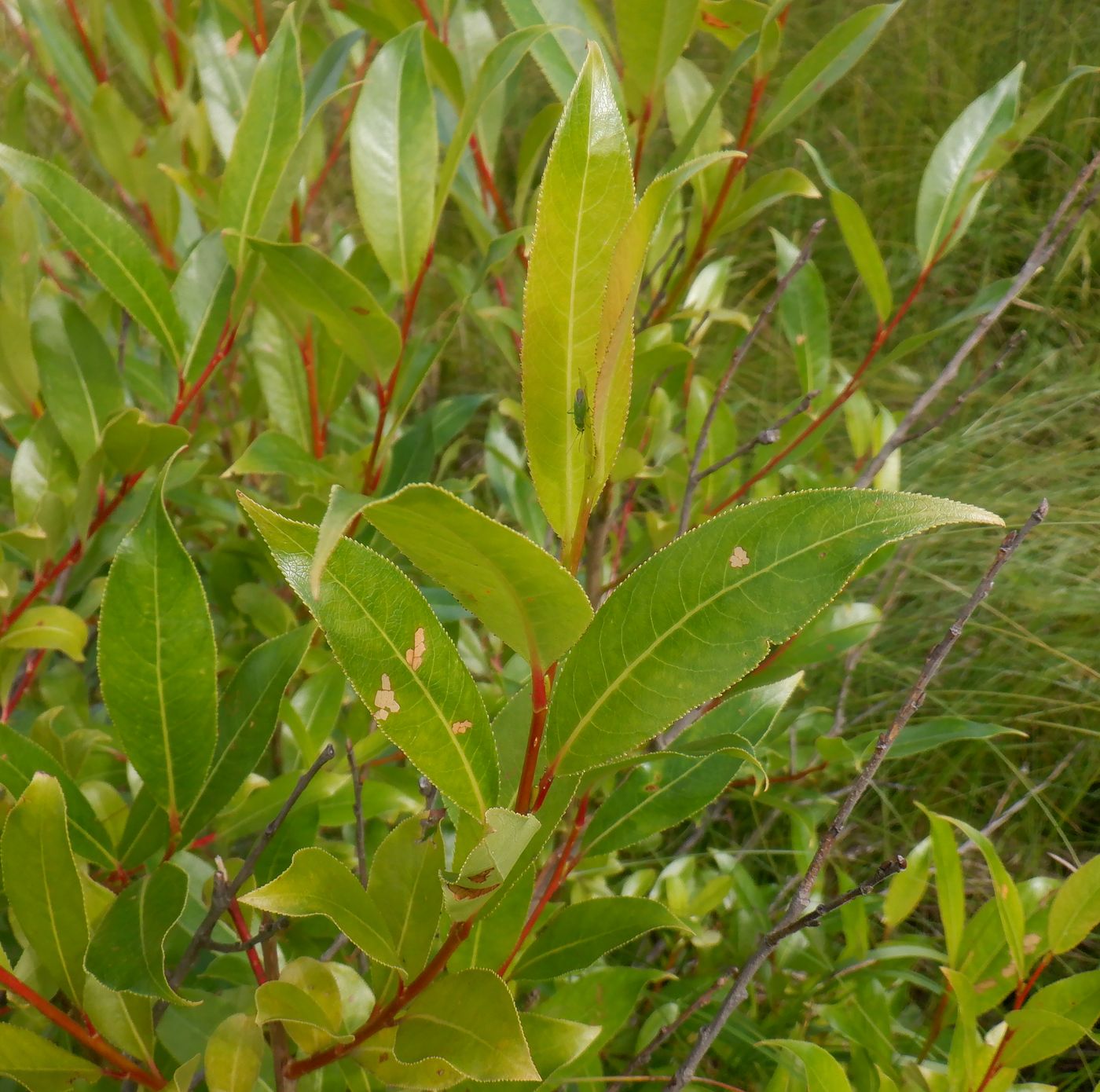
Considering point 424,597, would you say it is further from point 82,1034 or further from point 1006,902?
point 1006,902

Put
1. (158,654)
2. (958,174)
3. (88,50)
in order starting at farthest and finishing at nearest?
(88,50), (958,174), (158,654)

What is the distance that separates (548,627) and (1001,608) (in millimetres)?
2107

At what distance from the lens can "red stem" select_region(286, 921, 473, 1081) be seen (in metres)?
0.58

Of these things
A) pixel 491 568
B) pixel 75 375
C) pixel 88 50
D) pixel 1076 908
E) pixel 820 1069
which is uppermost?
pixel 88 50

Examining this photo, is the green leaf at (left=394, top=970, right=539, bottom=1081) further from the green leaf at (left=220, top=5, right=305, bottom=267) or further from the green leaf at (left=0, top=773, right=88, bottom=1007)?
the green leaf at (left=220, top=5, right=305, bottom=267)

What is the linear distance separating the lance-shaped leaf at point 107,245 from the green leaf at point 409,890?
525mm

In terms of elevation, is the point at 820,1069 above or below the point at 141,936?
Answer: below

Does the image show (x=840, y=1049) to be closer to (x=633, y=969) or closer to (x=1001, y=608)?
(x=633, y=969)

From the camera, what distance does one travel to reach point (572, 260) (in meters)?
0.47

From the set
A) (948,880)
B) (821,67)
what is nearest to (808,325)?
(821,67)

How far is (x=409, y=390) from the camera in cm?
94

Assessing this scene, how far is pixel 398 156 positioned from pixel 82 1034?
67cm

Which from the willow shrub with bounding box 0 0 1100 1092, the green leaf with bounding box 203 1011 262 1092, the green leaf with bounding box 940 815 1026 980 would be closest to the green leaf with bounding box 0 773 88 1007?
the willow shrub with bounding box 0 0 1100 1092

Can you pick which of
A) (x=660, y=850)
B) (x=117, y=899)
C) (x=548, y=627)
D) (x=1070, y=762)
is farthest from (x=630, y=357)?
(x=1070, y=762)
